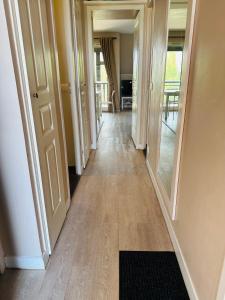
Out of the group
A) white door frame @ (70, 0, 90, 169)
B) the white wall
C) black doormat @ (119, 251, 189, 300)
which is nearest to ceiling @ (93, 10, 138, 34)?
white door frame @ (70, 0, 90, 169)

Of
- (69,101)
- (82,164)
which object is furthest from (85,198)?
(69,101)

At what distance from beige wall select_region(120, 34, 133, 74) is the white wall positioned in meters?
6.82

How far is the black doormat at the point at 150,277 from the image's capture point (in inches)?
52.4

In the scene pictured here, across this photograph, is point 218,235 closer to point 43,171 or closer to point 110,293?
point 110,293

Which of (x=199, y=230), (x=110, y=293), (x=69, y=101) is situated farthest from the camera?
(x=69, y=101)

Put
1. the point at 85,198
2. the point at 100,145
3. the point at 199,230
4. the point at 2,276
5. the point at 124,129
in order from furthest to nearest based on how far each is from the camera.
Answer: the point at 124,129 < the point at 100,145 < the point at 85,198 < the point at 2,276 < the point at 199,230

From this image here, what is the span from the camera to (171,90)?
1.93m

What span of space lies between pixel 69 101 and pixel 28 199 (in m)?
1.72

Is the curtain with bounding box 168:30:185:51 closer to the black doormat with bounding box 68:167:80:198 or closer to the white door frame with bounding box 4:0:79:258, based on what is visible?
the white door frame with bounding box 4:0:79:258

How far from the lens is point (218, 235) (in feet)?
3.19

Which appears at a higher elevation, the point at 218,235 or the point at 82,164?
the point at 218,235

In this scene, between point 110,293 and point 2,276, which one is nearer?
point 110,293

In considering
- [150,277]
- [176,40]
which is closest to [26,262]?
[150,277]

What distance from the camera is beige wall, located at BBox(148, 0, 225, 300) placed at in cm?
97
